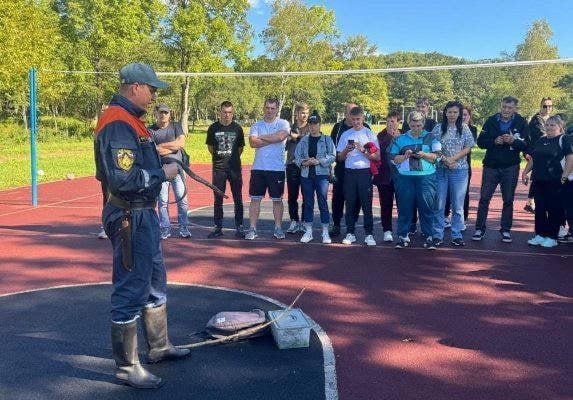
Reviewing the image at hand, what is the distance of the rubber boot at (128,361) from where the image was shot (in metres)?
3.82

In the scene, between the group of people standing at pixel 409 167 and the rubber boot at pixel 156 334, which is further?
the group of people standing at pixel 409 167

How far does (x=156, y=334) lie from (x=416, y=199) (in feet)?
16.3

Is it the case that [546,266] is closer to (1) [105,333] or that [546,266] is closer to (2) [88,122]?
(1) [105,333]

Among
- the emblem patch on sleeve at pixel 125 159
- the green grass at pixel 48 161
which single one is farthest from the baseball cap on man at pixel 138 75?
the green grass at pixel 48 161

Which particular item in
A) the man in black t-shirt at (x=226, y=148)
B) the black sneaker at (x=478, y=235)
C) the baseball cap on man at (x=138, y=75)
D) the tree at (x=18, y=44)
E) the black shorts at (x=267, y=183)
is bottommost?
the black sneaker at (x=478, y=235)

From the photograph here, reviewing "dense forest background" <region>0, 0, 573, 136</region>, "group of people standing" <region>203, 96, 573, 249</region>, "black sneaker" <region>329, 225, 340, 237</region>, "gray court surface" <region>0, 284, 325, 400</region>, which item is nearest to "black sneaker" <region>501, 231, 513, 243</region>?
"group of people standing" <region>203, 96, 573, 249</region>

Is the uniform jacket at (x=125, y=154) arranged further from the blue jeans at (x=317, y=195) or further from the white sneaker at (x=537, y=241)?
the white sneaker at (x=537, y=241)

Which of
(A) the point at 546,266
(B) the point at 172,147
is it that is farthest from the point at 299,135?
(A) the point at 546,266

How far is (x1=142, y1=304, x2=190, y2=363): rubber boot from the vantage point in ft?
13.7

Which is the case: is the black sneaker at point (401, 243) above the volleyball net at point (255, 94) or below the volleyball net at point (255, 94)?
below

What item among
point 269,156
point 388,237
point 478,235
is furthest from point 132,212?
point 478,235

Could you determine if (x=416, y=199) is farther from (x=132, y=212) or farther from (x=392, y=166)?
(x=132, y=212)

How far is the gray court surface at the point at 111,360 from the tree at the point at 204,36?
116 feet

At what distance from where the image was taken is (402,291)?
20.0 ft
